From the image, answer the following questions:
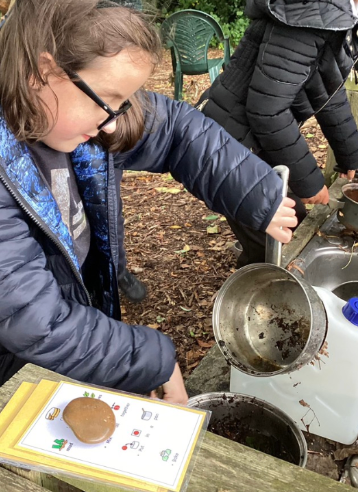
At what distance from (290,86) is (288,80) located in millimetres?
34

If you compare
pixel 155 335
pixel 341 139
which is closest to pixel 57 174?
pixel 155 335

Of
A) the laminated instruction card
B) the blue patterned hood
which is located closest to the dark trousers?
the blue patterned hood

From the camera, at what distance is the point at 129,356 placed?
4.82ft

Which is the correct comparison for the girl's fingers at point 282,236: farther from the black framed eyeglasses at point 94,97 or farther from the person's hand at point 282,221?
the black framed eyeglasses at point 94,97

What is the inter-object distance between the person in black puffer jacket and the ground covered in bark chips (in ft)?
1.56

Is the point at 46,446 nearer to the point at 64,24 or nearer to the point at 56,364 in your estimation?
the point at 56,364

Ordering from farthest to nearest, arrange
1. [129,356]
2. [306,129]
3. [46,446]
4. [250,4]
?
[306,129]
[250,4]
[129,356]
[46,446]

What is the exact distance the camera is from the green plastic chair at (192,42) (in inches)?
292

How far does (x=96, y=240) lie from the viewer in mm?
2053

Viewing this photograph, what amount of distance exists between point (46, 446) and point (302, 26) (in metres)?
2.15

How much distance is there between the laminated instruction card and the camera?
2.57 feet

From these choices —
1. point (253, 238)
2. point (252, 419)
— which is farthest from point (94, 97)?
point (253, 238)

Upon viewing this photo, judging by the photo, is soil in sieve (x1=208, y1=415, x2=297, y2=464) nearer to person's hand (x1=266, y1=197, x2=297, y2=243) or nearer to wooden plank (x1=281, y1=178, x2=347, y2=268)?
person's hand (x1=266, y1=197, x2=297, y2=243)

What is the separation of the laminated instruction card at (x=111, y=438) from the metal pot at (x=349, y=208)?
1981 millimetres
